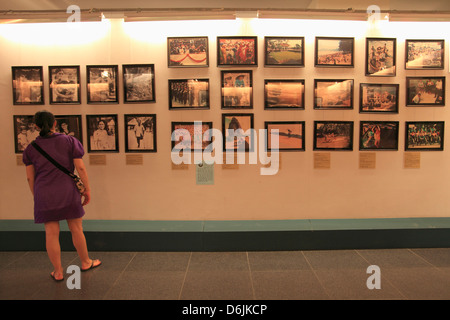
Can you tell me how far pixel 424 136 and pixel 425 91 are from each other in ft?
2.23

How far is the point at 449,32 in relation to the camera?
3955 mm

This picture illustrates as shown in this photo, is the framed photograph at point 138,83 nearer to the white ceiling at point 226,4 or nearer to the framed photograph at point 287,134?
the white ceiling at point 226,4

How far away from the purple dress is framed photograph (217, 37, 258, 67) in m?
2.36

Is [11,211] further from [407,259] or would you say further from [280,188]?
[407,259]

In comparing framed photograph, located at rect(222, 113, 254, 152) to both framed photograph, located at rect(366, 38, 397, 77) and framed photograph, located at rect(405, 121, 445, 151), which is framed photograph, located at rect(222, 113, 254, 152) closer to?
framed photograph, located at rect(366, 38, 397, 77)

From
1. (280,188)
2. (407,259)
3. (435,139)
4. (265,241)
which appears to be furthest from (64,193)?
(435,139)

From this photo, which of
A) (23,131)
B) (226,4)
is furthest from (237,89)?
(23,131)

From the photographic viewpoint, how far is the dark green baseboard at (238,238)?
11.7ft

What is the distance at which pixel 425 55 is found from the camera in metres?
3.94

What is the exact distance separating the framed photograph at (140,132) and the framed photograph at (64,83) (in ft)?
2.75

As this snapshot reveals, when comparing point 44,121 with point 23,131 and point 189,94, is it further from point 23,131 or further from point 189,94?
point 189,94

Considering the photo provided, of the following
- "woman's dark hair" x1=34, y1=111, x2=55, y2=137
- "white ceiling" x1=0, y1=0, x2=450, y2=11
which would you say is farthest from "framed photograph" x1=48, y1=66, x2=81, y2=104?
"woman's dark hair" x1=34, y1=111, x2=55, y2=137

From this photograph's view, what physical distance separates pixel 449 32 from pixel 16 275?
6677 millimetres

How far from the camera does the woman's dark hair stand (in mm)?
2717
